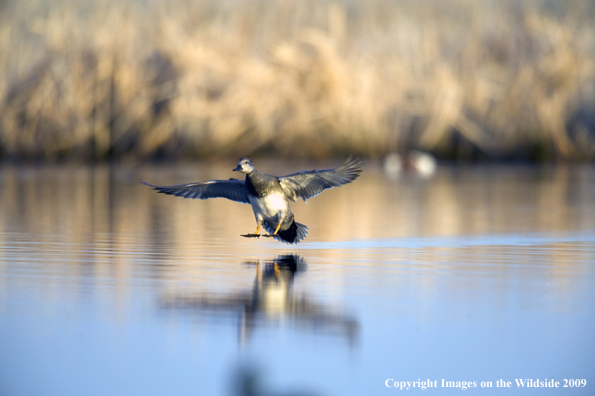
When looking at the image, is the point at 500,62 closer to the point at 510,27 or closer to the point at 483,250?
the point at 510,27

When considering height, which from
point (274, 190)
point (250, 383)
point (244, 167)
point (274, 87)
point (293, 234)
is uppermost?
point (274, 87)

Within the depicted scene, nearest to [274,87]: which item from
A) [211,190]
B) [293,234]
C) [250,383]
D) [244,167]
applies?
[211,190]

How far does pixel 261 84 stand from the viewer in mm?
14617

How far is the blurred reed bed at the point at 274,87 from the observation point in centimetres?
1467

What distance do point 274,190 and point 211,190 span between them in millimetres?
625

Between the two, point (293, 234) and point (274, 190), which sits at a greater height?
point (274, 190)

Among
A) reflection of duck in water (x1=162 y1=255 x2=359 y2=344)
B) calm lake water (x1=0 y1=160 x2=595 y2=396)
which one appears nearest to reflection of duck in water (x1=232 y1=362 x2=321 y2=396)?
calm lake water (x1=0 y1=160 x2=595 y2=396)

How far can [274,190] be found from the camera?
6.21 meters

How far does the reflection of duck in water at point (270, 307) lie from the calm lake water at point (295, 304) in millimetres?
12

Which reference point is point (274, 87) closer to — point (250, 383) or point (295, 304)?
point (295, 304)

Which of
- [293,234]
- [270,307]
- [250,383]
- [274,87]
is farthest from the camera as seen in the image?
[274,87]

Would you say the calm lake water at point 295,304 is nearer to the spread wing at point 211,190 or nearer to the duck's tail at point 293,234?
the duck's tail at point 293,234

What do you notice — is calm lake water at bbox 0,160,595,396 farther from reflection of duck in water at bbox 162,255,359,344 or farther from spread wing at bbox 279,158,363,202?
spread wing at bbox 279,158,363,202

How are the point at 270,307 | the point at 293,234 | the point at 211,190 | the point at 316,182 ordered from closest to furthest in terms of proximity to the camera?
the point at 270,307, the point at 293,234, the point at 316,182, the point at 211,190
